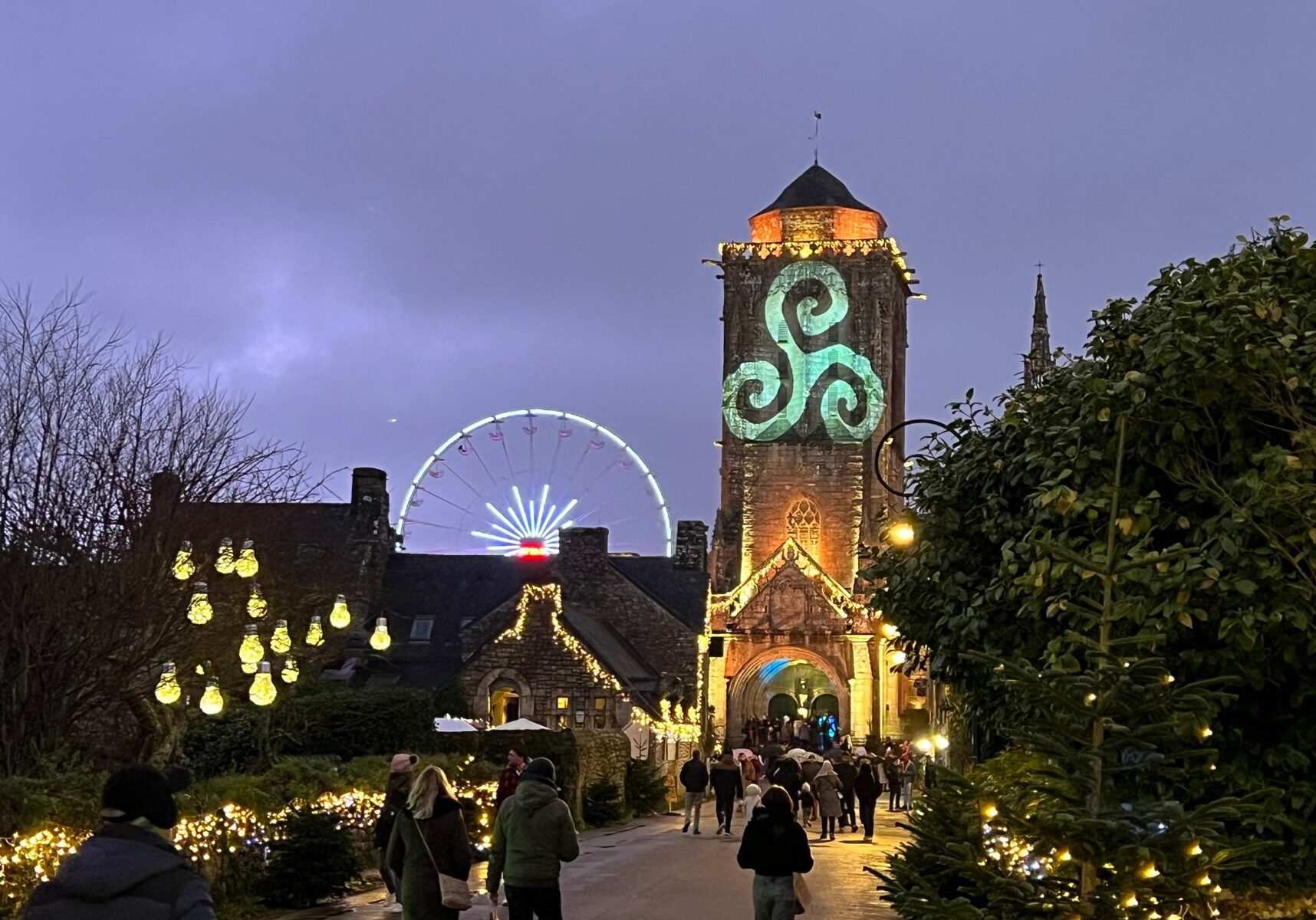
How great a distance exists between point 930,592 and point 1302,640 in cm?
420

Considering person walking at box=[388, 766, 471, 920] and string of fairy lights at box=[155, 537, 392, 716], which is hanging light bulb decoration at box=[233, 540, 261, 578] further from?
person walking at box=[388, 766, 471, 920]

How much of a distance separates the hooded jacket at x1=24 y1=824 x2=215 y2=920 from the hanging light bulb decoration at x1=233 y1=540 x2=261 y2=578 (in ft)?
48.3

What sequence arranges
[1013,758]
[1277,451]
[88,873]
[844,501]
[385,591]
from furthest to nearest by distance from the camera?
1. [844,501]
2. [385,591]
3. [1013,758]
4. [1277,451]
5. [88,873]

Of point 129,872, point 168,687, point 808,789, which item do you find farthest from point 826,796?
point 129,872

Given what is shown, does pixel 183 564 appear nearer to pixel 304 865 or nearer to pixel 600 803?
pixel 304 865

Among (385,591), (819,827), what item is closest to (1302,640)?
(819,827)

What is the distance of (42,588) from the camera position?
56.1 ft

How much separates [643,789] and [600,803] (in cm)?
454

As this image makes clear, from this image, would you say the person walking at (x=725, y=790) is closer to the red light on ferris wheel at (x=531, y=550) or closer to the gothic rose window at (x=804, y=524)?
the red light on ferris wheel at (x=531, y=550)

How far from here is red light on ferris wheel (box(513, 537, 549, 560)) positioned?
5826cm

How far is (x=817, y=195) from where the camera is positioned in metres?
71.6

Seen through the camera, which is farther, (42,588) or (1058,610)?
(42,588)

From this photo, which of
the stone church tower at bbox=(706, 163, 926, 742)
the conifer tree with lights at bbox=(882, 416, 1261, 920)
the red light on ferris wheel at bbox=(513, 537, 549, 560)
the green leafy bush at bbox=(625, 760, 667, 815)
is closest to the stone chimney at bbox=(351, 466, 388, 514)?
the red light on ferris wheel at bbox=(513, 537, 549, 560)

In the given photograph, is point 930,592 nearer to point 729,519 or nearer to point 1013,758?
point 1013,758
